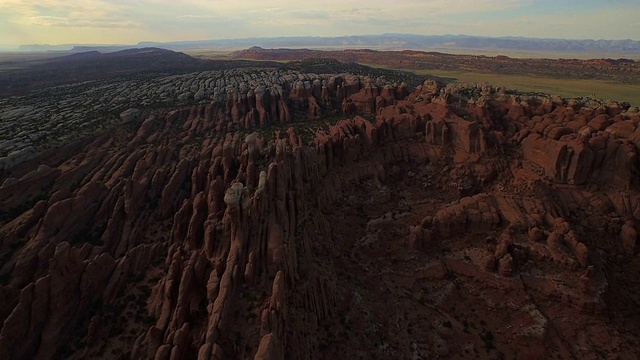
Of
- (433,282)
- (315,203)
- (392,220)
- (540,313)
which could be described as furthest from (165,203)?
(540,313)

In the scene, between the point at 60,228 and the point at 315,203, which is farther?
the point at 315,203

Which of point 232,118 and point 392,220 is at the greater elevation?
point 232,118

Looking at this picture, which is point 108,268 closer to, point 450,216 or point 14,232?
point 14,232

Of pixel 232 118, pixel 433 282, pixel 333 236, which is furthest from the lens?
pixel 232 118

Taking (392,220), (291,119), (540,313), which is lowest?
(540,313)

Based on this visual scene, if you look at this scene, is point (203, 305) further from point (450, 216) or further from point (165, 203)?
point (450, 216)

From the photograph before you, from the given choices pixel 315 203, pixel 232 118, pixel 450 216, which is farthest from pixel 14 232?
pixel 450 216

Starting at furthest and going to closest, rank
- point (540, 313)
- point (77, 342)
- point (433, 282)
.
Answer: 1. point (433, 282)
2. point (540, 313)
3. point (77, 342)
